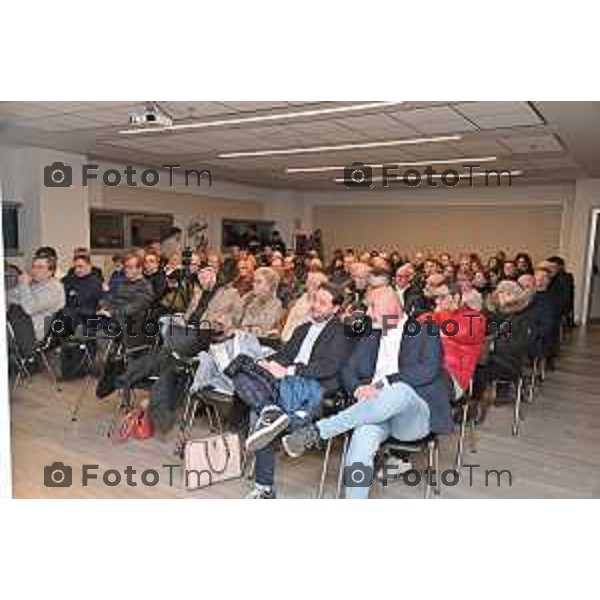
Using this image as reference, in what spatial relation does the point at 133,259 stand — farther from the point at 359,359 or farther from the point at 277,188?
the point at 277,188

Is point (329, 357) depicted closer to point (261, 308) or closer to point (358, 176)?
point (261, 308)

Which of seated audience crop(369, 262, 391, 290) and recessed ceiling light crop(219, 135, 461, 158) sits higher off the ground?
recessed ceiling light crop(219, 135, 461, 158)

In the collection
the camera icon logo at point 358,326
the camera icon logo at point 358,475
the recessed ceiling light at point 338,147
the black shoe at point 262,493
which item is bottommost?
the black shoe at point 262,493

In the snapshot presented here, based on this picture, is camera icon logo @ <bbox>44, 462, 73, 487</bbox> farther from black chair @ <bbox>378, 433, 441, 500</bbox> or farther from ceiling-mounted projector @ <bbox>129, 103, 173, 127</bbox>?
ceiling-mounted projector @ <bbox>129, 103, 173, 127</bbox>

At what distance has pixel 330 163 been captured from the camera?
27.7ft

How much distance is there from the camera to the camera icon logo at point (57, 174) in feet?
24.6

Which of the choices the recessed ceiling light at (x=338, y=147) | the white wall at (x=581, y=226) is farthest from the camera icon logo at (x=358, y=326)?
the white wall at (x=581, y=226)

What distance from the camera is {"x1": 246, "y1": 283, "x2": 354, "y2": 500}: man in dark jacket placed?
9.37ft

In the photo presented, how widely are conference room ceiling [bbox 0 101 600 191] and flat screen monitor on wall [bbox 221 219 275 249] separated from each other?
2.86 m

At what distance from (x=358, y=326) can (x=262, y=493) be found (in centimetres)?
118

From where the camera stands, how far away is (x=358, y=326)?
3.54m

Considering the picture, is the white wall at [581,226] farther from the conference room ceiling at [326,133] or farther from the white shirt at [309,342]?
the white shirt at [309,342]

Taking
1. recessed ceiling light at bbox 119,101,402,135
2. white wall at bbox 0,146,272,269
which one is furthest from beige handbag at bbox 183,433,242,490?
white wall at bbox 0,146,272,269
